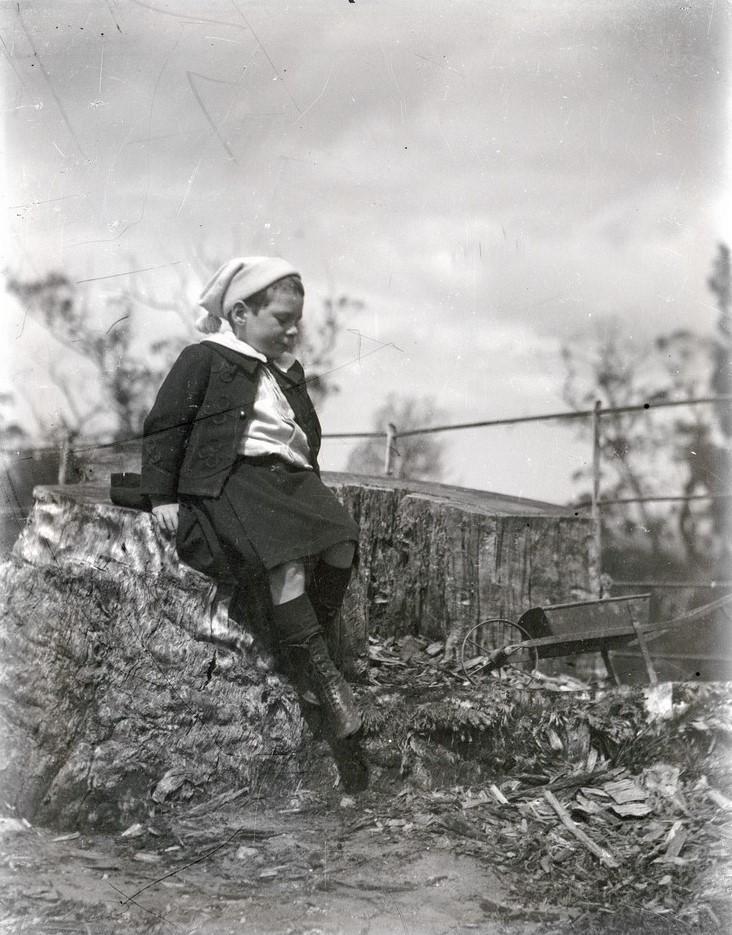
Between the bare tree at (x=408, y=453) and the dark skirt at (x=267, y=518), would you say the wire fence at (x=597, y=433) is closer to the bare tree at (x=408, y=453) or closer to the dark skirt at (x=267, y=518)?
the bare tree at (x=408, y=453)

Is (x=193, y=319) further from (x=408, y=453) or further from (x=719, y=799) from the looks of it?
(x=408, y=453)

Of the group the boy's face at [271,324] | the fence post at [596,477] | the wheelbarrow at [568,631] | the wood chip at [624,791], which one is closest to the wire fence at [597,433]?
the fence post at [596,477]

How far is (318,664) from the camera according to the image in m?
2.79

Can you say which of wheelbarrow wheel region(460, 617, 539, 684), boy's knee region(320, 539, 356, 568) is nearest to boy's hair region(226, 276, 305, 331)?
boy's knee region(320, 539, 356, 568)

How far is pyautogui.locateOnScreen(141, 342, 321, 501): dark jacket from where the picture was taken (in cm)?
284

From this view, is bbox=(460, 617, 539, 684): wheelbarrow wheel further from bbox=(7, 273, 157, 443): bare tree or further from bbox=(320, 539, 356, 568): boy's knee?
bbox=(7, 273, 157, 443): bare tree

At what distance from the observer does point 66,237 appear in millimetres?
2984

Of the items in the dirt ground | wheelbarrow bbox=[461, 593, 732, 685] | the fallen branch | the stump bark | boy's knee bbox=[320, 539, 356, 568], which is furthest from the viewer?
wheelbarrow bbox=[461, 593, 732, 685]

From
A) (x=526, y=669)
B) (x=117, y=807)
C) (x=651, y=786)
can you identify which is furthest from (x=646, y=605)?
(x=117, y=807)

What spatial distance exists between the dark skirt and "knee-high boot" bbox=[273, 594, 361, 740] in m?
0.19

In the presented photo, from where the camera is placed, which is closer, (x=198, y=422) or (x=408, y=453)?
(x=198, y=422)

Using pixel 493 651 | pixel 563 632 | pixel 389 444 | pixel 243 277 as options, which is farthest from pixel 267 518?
pixel 389 444

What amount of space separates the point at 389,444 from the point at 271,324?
13.8 ft

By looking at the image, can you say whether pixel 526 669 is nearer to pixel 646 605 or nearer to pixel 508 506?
pixel 646 605
